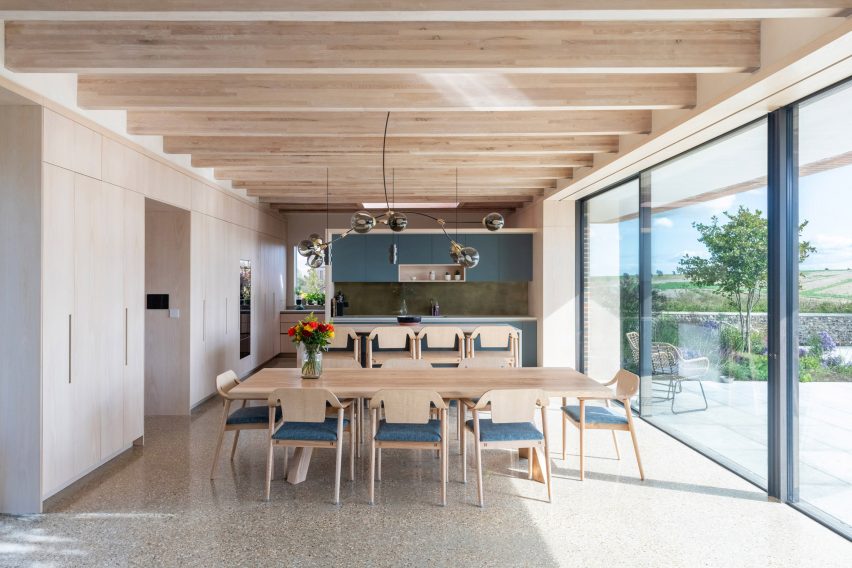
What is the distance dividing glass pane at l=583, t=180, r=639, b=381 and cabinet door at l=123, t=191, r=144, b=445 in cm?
489

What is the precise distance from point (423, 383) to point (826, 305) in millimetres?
2561

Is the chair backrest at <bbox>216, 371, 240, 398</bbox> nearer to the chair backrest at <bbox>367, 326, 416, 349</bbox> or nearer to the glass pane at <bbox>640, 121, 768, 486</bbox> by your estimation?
the chair backrest at <bbox>367, 326, 416, 349</bbox>

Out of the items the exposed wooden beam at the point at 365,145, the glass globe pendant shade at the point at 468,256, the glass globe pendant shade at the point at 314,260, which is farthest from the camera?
the exposed wooden beam at the point at 365,145

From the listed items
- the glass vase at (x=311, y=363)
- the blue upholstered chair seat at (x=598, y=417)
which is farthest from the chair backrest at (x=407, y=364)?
the blue upholstered chair seat at (x=598, y=417)

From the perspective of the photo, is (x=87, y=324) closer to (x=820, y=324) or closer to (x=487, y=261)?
(x=820, y=324)

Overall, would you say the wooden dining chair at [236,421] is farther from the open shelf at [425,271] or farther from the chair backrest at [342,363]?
the open shelf at [425,271]

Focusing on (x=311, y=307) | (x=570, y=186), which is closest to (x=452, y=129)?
(x=570, y=186)

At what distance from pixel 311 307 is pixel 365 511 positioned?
735 cm

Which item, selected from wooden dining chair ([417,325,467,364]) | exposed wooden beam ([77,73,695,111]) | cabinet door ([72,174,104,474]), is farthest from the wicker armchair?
cabinet door ([72,174,104,474])

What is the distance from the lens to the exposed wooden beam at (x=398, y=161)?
5.73m

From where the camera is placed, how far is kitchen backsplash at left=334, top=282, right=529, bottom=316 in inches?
355

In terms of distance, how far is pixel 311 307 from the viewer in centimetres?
1041

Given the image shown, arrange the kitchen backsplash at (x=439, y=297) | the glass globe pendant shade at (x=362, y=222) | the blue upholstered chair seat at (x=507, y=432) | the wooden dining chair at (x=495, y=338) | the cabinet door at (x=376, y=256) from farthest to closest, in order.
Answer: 1. the kitchen backsplash at (x=439, y=297)
2. the cabinet door at (x=376, y=256)
3. the wooden dining chair at (x=495, y=338)
4. the glass globe pendant shade at (x=362, y=222)
5. the blue upholstered chair seat at (x=507, y=432)

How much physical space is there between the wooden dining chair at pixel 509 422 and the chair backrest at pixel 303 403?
938 millimetres
